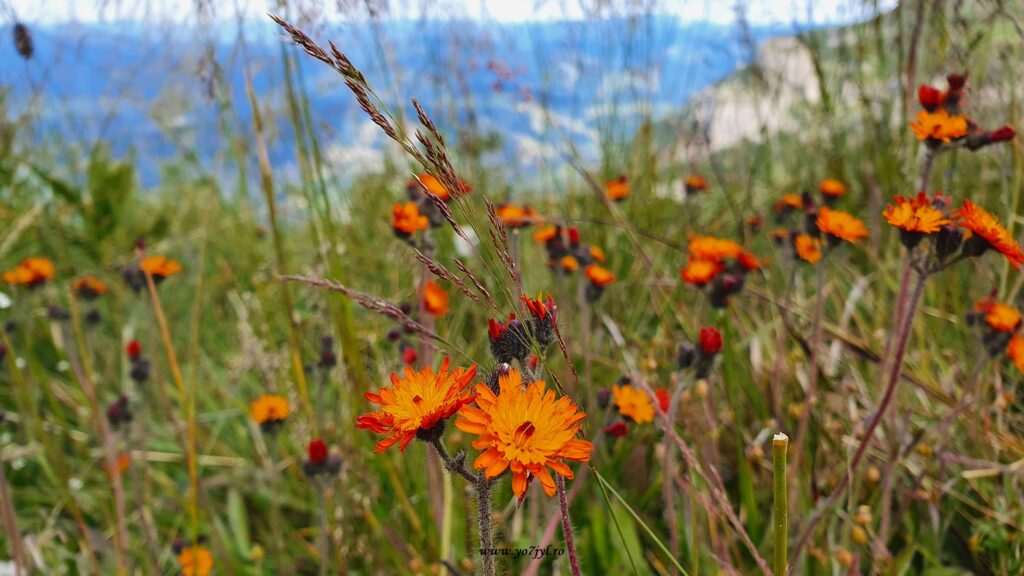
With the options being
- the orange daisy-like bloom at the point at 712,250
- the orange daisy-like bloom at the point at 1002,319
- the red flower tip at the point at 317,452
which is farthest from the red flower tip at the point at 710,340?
the red flower tip at the point at 317,452

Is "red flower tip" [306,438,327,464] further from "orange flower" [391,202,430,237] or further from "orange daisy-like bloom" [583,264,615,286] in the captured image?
"orange daisy-like bloom" [583,264,615,286]

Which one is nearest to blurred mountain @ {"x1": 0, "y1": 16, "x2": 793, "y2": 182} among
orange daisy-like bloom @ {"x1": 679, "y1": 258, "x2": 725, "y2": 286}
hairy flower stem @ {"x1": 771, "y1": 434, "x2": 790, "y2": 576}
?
orange daisy-like bloom @ {"x1": 679, "y1": 258, "x2": 725, "y2": 286}

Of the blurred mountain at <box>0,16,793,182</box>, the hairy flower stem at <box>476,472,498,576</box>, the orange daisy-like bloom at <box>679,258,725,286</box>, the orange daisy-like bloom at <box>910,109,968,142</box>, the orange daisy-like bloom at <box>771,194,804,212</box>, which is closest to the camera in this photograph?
the hairy flower stem at <box>476,472,498,576</box>

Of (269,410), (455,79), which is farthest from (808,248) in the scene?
(455,79)

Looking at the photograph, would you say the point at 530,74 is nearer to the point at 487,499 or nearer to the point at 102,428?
the point at 102,428

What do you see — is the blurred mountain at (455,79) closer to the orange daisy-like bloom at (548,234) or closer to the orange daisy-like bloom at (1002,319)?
the orange daisy-like bloom at (548,234)

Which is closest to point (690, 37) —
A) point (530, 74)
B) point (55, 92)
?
point (530, 74)
